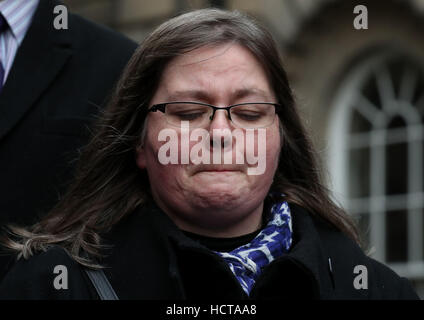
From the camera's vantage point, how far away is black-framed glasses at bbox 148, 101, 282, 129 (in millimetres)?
2490

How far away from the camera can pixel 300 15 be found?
9.45 meters

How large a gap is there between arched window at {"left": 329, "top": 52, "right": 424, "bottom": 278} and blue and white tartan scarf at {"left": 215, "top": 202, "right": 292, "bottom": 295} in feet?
19.3

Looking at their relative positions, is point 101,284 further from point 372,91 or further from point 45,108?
point 372,91

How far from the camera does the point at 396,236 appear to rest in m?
8.87

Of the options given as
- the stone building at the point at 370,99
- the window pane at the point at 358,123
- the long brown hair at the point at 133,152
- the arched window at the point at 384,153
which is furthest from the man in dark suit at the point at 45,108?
the window pane at the point at 358,123

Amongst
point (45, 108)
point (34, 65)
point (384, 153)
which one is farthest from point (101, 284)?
point (384, 153)

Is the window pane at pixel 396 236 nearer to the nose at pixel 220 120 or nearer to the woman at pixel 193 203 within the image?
the woman at pixel 193 203

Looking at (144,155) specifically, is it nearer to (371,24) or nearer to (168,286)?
(168,286)

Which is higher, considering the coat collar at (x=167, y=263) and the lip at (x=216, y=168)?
the lip at (x=216, y=168)

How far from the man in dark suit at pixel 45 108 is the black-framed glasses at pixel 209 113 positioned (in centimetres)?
55

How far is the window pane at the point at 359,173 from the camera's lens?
9188 mm

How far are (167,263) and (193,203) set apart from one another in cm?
18
